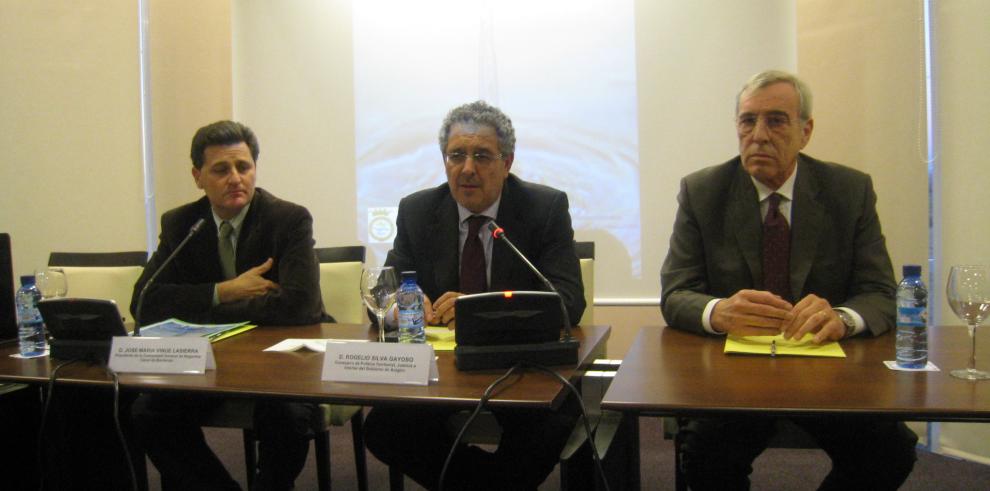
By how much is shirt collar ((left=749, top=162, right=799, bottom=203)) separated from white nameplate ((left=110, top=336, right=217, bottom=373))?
4.90 feet

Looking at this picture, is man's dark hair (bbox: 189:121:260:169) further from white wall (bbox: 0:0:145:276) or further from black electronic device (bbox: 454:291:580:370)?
white wall (bbox: 0:0:145:276)

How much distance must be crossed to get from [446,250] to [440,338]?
456 mm

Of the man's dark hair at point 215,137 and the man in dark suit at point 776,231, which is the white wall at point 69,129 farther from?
the man in dark suit at point 776,231

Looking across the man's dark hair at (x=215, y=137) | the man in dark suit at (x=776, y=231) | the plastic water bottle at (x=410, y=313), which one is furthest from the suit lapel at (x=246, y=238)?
the man in dark suit at (x=776, y=231)

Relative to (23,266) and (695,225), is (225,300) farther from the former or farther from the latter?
(23,266)

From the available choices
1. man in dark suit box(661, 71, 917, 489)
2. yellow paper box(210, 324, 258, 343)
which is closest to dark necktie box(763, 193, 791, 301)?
man in dark suit box(661, 71, 917, 489)

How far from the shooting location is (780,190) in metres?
2.05

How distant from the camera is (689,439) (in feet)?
5.51


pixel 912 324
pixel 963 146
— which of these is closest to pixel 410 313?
pixel 912 324

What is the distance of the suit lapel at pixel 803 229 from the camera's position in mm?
1947

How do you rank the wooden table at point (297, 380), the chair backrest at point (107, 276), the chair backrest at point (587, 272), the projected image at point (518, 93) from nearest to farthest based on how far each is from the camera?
the wooden table at point (297, 380) → the chair backrest at point (587, 272) → the chair backrest at point (107, 276) → the projected image at point (518, 93)

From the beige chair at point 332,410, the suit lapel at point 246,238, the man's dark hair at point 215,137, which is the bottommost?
the beige chair at point 332,410

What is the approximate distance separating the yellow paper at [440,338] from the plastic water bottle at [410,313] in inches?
1.8

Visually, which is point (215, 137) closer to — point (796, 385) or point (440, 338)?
point (440, 338)
